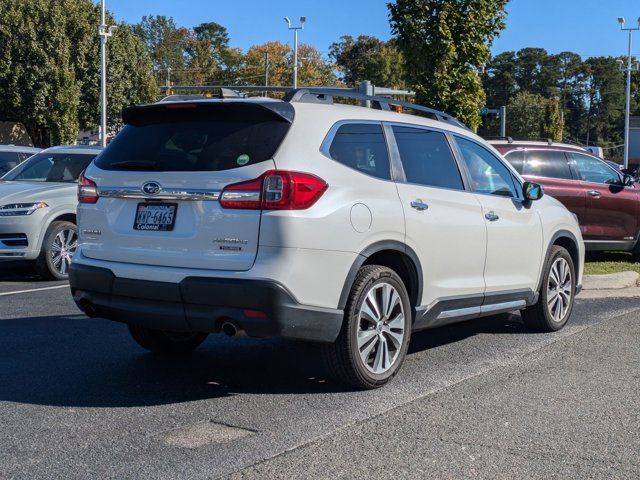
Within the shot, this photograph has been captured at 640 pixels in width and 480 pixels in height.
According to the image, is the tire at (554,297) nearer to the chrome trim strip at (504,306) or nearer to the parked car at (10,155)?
the chrome trim strip at (504,306)

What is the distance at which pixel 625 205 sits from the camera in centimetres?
1259

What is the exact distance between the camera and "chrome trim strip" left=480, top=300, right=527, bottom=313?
655cm

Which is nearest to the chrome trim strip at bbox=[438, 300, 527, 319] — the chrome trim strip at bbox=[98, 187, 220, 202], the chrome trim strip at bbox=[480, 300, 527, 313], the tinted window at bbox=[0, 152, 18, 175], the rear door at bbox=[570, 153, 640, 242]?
the chrome trim strip at bbox=[480, 300, 527, 313]

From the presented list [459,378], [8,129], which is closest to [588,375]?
[459,378]

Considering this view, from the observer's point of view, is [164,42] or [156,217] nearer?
[156,217]

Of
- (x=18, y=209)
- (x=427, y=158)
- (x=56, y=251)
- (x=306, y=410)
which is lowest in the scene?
(x=306, y=410)

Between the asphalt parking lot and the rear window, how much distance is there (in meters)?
1.48

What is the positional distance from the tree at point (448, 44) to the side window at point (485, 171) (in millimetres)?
6453

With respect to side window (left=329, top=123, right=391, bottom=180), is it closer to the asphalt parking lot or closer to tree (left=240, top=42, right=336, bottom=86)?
the asphalt parking lot

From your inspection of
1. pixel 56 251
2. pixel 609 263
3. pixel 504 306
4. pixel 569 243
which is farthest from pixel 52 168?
pixel 609 263

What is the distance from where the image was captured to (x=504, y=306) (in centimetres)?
679

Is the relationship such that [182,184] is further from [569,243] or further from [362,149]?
[569,243]

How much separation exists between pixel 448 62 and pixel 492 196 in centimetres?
703

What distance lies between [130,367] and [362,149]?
2314 millimetres
